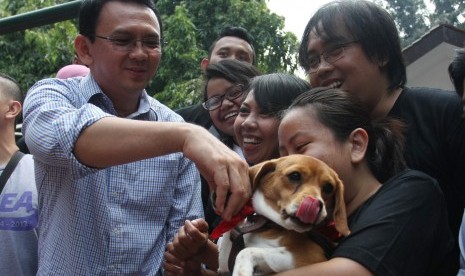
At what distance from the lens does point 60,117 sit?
2.32 metres

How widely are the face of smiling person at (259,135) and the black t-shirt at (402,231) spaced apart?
2.80 feet

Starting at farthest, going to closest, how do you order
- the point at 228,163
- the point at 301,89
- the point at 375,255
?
the point at 301,89 → the point at 375,255 → the point at 228,163

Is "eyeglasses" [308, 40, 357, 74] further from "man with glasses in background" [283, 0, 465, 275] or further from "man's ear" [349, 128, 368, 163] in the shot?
"man's ear" [349, 128, 368, 163]

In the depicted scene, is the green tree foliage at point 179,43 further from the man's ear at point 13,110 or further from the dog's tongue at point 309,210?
the dog's tongue at point 309,210

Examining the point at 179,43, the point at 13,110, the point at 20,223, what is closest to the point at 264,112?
the point at 20,223

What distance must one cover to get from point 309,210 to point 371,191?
54cm

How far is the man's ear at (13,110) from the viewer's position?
429cm

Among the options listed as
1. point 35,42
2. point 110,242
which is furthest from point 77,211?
point 35,42

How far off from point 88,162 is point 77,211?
60 cm

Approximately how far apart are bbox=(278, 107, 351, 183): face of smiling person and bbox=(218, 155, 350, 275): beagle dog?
246 mm

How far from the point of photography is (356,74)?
2891 mm

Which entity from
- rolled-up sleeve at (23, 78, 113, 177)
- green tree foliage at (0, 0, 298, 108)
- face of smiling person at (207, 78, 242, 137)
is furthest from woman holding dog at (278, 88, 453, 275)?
green tree foliage at (0, 0, 298, 108)

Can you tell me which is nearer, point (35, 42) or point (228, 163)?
point (228, 163)

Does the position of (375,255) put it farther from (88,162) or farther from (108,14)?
(108,14)
